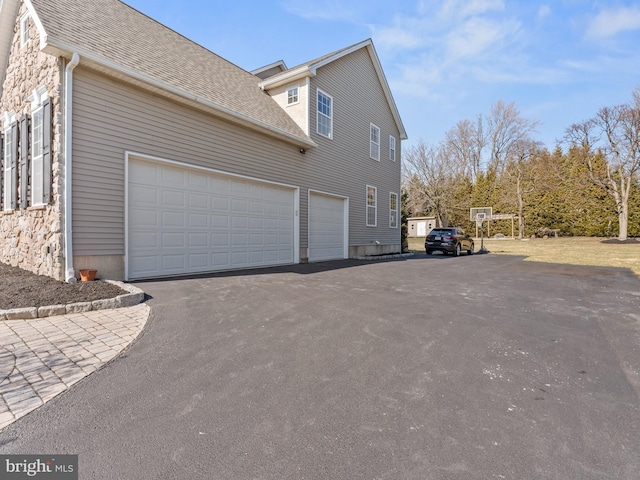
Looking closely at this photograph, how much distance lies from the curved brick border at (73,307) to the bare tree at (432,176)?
30.1 meters

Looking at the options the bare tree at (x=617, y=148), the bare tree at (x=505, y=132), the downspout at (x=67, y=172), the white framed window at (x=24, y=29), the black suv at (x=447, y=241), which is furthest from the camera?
the bare tree at (x=505, y=132)

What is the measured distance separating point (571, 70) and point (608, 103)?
39.8 ft

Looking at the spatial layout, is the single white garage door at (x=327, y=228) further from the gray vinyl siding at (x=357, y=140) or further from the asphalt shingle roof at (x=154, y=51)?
the asphalt shingle roof at (x=154, y=51)

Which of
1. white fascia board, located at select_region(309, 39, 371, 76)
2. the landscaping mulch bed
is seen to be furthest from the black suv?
the landscaping mulch bed

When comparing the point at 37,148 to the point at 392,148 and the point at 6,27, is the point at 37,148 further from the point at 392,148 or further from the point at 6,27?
the point at 392,148

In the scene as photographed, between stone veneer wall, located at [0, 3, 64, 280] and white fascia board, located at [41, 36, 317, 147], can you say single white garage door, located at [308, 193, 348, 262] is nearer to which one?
white fascia board, located at [41, 36, 317, 147]

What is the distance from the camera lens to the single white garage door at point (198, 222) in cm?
694

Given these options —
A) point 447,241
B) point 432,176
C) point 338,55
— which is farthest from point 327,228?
point 432,176

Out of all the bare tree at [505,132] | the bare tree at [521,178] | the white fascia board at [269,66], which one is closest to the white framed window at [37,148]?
the white fascia board at [269,66]

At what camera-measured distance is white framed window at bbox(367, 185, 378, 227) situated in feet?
49.6

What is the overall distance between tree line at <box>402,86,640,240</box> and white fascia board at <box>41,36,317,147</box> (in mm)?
13427

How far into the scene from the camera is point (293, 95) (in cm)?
1185

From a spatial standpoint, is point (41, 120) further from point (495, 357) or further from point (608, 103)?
point (608, 103)

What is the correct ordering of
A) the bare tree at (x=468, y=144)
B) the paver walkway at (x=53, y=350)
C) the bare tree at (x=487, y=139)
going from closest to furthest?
the paver walkway at (x=53, y=350)
the bare tree at (x=487, y=139)
the bare tree at (x=468, y=144)
